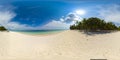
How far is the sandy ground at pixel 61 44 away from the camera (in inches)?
335

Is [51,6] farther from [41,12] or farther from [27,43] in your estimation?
[27,43]

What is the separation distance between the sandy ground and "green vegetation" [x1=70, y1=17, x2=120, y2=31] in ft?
0.62

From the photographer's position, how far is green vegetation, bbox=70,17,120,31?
905cm

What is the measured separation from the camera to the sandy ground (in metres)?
8.50

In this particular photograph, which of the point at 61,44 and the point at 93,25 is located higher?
the point at 93,25

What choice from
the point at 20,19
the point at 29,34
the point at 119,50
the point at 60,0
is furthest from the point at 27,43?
the point at 119,50

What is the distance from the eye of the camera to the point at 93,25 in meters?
9.29

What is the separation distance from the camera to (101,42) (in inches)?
367

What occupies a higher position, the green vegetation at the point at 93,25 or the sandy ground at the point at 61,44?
the green vegetation at the point at 93,25

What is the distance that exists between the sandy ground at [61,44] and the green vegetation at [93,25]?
0.19 m

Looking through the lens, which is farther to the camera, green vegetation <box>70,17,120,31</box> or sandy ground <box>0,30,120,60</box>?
green vegetation <box>70,17,120,31</box>

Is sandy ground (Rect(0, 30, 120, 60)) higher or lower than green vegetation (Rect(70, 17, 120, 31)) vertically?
lower

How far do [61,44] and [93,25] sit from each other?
45.2 inches

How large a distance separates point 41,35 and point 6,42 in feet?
3.63
